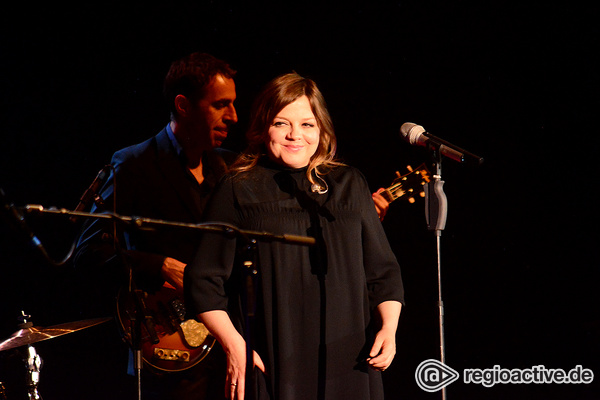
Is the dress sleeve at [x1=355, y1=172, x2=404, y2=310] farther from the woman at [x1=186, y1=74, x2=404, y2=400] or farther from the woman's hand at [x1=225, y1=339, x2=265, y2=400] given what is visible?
the woman's hand at [x1=225, y1=339, x2=265, y2=400]

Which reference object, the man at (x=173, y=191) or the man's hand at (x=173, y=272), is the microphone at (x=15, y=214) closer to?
the man at (x=173, y=191)

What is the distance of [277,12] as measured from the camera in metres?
3.97

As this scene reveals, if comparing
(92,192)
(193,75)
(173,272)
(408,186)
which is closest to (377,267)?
(173,272)

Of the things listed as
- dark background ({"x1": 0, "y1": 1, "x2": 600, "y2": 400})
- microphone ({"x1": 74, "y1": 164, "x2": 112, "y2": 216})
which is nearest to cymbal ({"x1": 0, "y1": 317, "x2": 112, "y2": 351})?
microphone ({"x1": 74, "y1": 164, "x2": 112, "y2": 216})

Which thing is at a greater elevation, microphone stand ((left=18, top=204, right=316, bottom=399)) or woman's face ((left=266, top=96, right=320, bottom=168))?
woman's face ((left=266, top=96, right=320, bottom=168))

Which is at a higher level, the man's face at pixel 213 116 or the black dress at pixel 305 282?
the man's face at pixel 213 116

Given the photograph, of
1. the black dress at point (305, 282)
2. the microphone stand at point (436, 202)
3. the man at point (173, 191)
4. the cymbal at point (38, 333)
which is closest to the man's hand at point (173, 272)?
the man at point (173, 191)

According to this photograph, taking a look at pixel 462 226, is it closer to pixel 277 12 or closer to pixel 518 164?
pixel 518 164

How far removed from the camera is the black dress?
191cm

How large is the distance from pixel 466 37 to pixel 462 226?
125cm

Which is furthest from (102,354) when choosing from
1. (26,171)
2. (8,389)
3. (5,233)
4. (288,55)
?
(288,55)

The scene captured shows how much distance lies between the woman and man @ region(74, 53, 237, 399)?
2.20ft

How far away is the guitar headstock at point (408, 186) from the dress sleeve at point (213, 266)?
1456mm

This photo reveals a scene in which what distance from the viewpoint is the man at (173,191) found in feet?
9.18
